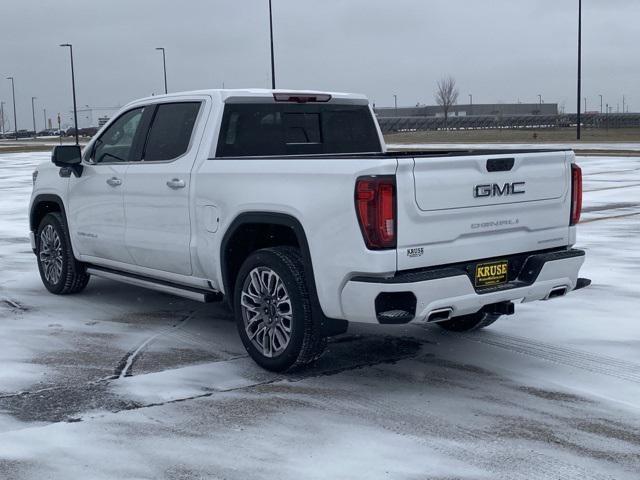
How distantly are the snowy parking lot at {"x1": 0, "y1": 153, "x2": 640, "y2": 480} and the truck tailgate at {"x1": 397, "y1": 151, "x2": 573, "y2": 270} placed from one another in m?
0.90

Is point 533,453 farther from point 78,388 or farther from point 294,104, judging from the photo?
point 294,104

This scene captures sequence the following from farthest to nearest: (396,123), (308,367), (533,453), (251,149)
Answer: (396,123) → (251,149) → (308,367) → (533,453)

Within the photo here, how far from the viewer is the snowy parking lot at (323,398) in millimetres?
4641

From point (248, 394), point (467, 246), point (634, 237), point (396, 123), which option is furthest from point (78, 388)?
point (396, 123)

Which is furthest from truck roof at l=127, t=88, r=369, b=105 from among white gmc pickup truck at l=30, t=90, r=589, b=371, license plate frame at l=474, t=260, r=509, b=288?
license plate frame at l=474, t=260, r=509, b=288

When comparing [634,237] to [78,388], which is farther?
[634,237]

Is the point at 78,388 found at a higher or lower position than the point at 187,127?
lower

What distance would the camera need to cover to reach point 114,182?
A: 784 centimetres

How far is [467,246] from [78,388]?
2.63 meters

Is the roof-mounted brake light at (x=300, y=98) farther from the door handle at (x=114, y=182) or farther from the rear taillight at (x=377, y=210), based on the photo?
the rear taillight at (x=377, y=210)

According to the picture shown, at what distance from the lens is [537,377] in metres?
6.14

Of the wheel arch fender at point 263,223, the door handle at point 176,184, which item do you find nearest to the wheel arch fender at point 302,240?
the wheel arch fender at point 263,223

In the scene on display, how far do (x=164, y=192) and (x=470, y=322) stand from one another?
2.62 meters

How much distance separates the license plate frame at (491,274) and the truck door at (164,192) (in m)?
2.25
